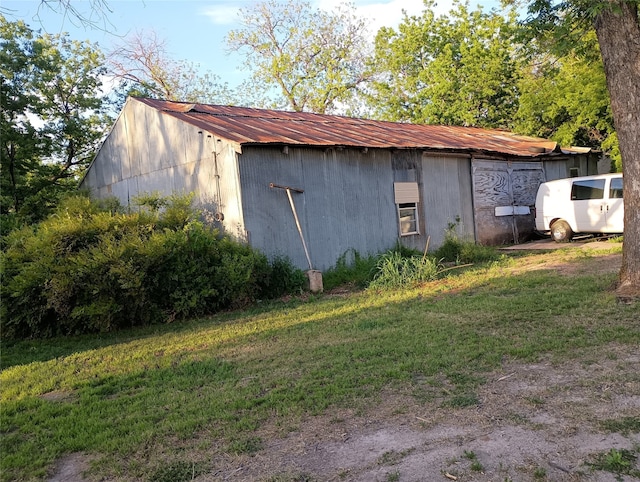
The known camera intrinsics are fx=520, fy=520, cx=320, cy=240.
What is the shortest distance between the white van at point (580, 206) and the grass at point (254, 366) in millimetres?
6146

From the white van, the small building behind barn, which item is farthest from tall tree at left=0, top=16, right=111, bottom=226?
the white van

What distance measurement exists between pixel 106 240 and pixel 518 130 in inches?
781

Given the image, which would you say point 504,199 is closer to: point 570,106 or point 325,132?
point 570,106

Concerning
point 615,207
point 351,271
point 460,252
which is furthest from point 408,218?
point 615,207

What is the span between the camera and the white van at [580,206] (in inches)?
554

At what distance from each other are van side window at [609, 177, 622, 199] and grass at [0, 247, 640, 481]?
6157mm

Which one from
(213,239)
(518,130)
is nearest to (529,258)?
(213,239)

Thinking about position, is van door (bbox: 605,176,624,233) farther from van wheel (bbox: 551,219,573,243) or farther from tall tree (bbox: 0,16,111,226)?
tall tree (bbox: 0,16,111,226)

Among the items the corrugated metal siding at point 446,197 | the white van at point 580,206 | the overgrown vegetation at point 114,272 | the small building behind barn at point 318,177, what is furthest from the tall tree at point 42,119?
the white van at point 580,206

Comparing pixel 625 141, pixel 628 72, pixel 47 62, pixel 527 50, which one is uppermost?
pixel 47 62

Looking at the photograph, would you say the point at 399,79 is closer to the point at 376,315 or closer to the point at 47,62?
the point at 47,62

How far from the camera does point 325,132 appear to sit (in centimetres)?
1379

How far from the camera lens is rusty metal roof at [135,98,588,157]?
1170cm

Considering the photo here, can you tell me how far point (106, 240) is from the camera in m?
8.67
